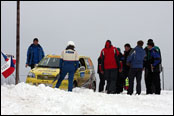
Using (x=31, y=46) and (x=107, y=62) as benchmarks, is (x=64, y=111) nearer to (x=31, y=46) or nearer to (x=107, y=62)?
(x=107, y=62)

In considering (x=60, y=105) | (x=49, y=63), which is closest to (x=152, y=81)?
(x=49, y=63)

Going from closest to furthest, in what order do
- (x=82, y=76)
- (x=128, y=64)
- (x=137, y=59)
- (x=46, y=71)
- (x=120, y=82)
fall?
(x=137, y=59)
(x=128, y=64)
(x=46, y=71)
(x=120, y=82)
(x=82, y=76)

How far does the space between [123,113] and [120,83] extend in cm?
652

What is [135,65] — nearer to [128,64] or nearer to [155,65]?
[128,64]

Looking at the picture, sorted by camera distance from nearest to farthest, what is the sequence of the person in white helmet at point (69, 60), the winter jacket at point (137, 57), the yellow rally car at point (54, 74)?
the person in white helmet at point (69, 60)
the winter jacket at point (137, 57)
the yellow rally car at point (54, 74)

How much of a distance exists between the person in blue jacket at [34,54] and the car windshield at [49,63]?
66 cm

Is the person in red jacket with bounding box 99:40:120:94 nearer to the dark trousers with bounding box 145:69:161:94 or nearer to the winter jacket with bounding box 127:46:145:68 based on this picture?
the winter jacket with bounding box 127:46:145:68

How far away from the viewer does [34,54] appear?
1461 cm

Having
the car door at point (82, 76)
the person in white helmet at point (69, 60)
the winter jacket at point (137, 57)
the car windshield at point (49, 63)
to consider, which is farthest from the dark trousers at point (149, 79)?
the car windshield at point (49, 63)

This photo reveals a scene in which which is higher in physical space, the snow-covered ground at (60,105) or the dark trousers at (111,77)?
the dark trousers at (111,77)

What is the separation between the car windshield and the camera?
13.8 m

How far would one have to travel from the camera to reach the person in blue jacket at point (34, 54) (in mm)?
14594

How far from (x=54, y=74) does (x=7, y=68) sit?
1.91 metres

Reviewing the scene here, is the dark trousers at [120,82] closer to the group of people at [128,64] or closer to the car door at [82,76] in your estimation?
the group of people at [128,64]
